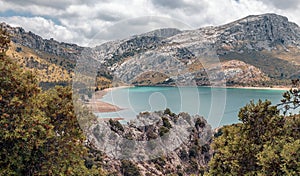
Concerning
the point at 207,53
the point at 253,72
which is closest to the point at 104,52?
the point at 207,53

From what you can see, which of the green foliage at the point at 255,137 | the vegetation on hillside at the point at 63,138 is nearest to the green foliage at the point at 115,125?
the vegetation on hillside at the point at 63,138

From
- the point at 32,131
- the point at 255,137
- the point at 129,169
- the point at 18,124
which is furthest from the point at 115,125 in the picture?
the point at 255,137

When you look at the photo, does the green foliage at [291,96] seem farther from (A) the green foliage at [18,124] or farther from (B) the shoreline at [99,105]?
(B) the shoreline at [99,105]

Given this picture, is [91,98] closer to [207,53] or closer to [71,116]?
[71,116]

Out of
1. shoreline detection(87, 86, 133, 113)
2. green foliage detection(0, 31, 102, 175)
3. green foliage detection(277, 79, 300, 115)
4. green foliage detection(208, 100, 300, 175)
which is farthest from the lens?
shoreline detection(87, 86, 133, 113)

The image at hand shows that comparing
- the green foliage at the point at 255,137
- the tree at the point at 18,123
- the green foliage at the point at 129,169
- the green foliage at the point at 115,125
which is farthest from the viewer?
the green foliage at the point at 129,169

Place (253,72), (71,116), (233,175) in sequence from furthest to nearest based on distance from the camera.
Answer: (253,72), (71,116), (233,175)

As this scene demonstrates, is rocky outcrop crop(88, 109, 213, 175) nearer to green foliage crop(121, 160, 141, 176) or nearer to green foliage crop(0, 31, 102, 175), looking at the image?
green foliage crop(121, 160, 141, 176)

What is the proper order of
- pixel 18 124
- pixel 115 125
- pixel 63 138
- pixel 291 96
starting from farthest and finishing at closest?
pixel 115 125, pixel 63 138, pixel 18 124, pixel 291 96

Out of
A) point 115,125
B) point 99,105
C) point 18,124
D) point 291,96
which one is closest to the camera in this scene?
point 291,96

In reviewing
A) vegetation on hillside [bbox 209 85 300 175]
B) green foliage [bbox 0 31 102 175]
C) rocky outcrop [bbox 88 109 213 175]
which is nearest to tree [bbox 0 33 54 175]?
green foliage [bbox 0 31 102 175]

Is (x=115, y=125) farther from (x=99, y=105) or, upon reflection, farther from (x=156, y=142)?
(x=156, y=142)
